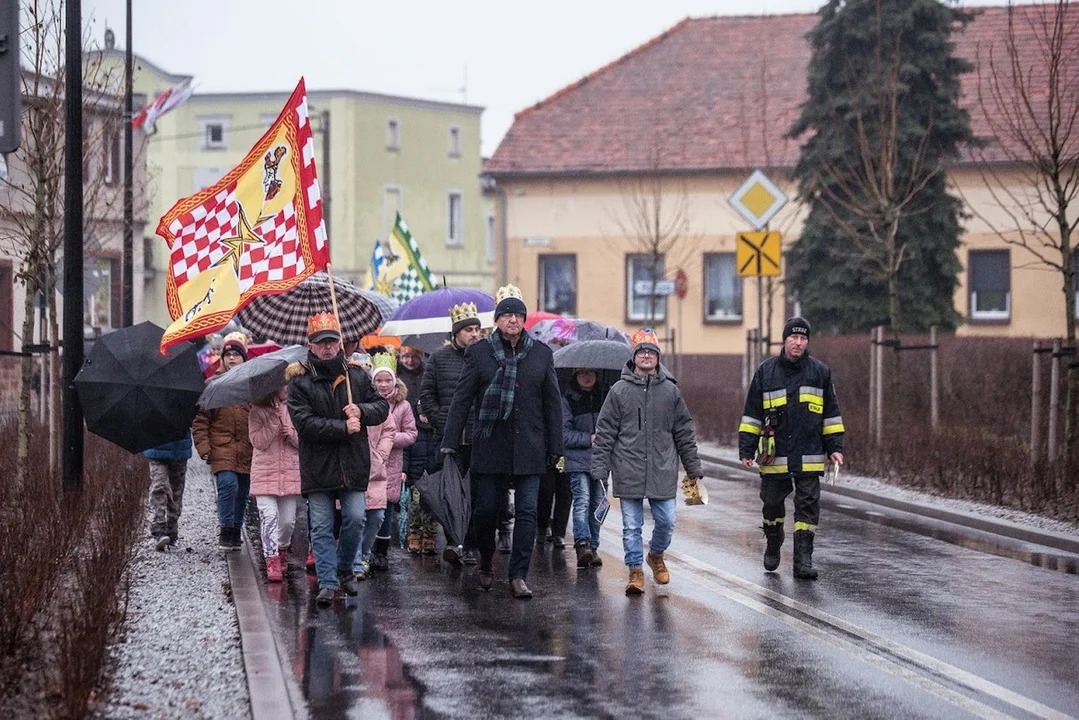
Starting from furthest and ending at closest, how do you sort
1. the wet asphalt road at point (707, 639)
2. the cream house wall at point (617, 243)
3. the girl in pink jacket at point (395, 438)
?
the cream house wall at point (617, 243) < the girl in pink jacket at point (395, 438) < the wet asphalt road at point (707, 639)

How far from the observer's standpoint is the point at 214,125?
83438 mm

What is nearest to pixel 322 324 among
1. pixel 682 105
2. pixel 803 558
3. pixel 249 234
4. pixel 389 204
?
pixel 249 234

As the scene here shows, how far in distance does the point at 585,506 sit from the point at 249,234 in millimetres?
3283

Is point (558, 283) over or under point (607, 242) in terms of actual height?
under

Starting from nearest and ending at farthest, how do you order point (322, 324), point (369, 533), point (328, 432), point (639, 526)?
point (328, 432)
point (322, 324)
point (639, 526)
point (369, 533)

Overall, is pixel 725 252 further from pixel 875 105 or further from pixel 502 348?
pixel 502 348

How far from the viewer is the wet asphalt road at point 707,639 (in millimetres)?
7910

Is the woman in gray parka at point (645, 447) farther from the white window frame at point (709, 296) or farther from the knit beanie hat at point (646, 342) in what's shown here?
the white window frame at point (709, 296)

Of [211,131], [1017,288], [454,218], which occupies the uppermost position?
[211,131]

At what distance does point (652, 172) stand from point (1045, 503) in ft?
107

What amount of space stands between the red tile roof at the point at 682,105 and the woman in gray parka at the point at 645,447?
34.9 m

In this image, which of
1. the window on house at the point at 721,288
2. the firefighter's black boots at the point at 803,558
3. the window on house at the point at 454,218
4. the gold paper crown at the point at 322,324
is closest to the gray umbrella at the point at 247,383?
the gold paper crown at the point at 322,324

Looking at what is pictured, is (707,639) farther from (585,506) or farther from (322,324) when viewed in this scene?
(585,506)

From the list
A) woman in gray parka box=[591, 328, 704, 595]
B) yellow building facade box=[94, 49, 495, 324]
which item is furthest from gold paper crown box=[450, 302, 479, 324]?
yellow building facade box=[94, 49, 495, 324]
